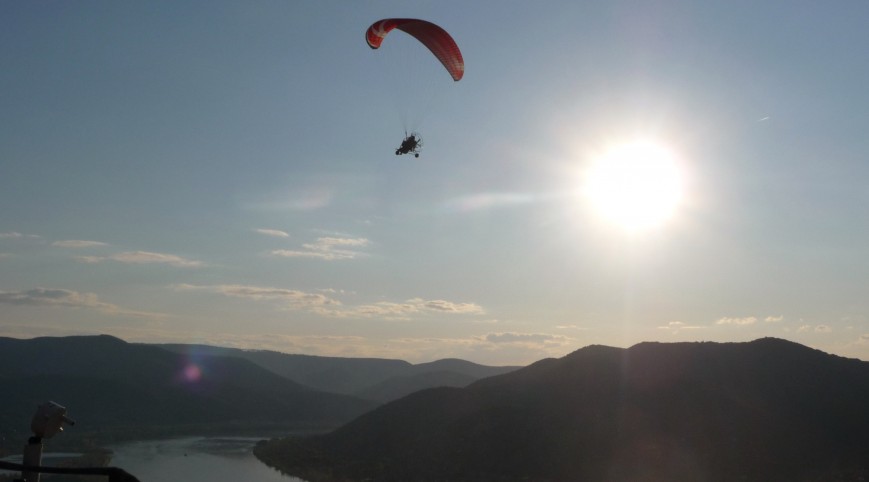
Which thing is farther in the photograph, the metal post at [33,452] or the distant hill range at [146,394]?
the distant hill range at [146,394]

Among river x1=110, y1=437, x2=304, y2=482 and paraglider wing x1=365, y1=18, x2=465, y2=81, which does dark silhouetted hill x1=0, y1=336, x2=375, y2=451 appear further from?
paraglider wing x1=365, y1=18, x2=465, y2=81

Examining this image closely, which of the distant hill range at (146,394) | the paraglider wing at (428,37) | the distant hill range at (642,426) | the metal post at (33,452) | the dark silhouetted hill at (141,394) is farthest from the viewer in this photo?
the dark silhouetted hill at (141,394)

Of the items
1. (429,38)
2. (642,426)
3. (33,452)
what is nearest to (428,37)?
(429,38)

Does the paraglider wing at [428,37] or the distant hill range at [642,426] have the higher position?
the paraglider wing at [428,37]

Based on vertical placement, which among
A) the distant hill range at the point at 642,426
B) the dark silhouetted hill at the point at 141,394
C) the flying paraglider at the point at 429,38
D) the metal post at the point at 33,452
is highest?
the flying paraglider at the point at 429,38

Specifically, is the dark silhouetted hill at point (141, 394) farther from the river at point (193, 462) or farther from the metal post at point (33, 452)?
the metal post at point (33, 452)

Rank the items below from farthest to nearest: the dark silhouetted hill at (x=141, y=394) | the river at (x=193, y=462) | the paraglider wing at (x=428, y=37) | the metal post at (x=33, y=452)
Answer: the dark silhouetted hill at (x=141, y=394) < the river at (x=193, y=462) < the paraglider wing at (x=428, y=37) < the metal post at (x=33, y=452)

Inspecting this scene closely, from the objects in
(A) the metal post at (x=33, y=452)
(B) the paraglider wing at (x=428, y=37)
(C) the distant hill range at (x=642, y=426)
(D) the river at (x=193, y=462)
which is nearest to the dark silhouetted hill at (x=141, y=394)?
(D) the river at (x=193, y=462)

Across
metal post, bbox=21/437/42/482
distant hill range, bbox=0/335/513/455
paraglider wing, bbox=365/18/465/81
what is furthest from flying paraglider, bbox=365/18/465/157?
distant hill range, bbox=0/335/513/455
